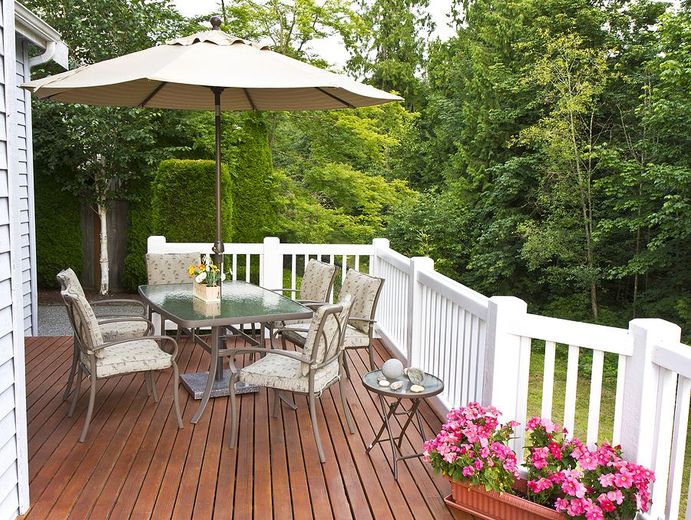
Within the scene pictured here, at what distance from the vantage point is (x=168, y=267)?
534cm

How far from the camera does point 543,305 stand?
1394 centimetres

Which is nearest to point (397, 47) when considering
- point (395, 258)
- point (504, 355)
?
point (395, 258)

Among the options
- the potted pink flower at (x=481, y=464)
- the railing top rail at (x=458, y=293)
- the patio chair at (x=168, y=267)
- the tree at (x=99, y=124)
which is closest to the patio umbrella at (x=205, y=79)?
the patio chair at (x=168, y=267)

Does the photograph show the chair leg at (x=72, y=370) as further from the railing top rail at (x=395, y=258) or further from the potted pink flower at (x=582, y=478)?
the potted pink flower at (x=582, y=478)

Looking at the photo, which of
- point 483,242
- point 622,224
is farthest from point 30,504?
point 483,242

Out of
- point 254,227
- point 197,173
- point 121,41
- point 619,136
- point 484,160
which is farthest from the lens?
point 484,160

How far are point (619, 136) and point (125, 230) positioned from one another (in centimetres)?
990

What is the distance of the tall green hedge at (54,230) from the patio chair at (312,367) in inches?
288

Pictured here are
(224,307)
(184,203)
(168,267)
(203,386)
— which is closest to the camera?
(224,307)

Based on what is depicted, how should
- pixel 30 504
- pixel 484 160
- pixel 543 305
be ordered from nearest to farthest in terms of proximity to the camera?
pixel 30 504
pixel 543 305
pixel 484 160

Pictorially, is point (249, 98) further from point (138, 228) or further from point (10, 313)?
point (138, 228)

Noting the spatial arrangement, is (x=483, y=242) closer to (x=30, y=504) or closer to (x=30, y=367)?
(x=30, y=367)

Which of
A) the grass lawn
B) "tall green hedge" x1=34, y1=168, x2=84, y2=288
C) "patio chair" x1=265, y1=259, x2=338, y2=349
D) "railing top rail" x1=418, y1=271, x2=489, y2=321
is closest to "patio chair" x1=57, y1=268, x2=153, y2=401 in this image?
"patio chair" x1=265, y1=259, x2=338, y2=349

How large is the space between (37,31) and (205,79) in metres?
3.21
